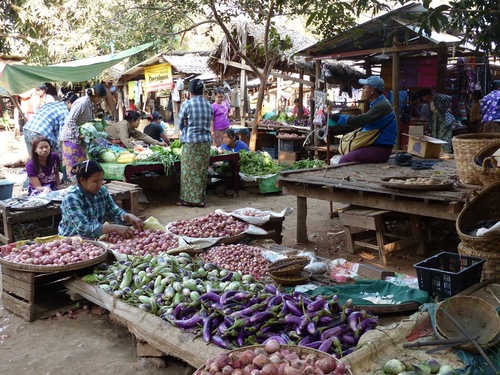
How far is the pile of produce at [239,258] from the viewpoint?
443cm

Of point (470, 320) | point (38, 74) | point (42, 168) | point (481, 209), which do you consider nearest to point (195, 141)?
point (42, 168)

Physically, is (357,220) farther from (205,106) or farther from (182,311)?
(205,106)

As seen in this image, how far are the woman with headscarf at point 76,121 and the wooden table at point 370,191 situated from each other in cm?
328

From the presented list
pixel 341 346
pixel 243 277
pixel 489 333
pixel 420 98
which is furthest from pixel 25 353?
pixel 420 98

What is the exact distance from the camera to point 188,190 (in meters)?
8.61

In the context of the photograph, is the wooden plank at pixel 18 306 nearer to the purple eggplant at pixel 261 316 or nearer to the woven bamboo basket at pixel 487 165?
the purple eggplant at pixel 261 316

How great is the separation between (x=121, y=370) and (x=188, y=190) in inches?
208

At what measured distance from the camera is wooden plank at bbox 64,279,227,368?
3.04m

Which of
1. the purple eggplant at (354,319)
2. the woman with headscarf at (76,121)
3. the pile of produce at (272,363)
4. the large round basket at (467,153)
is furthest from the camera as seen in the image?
the woman with headscarf at (76,121)

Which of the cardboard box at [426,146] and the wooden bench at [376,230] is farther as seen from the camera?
the cardboard box at [426,146]

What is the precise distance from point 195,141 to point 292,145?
5.17 m

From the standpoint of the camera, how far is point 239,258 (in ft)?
15.2

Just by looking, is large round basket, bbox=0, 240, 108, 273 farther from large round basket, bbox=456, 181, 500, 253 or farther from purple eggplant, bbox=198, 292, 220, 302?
large round basket, bbox=456, 181, 500, 253

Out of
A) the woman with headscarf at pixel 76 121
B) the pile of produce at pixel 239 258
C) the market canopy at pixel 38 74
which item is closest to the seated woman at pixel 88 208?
the pile of produce at pixel 239 258
